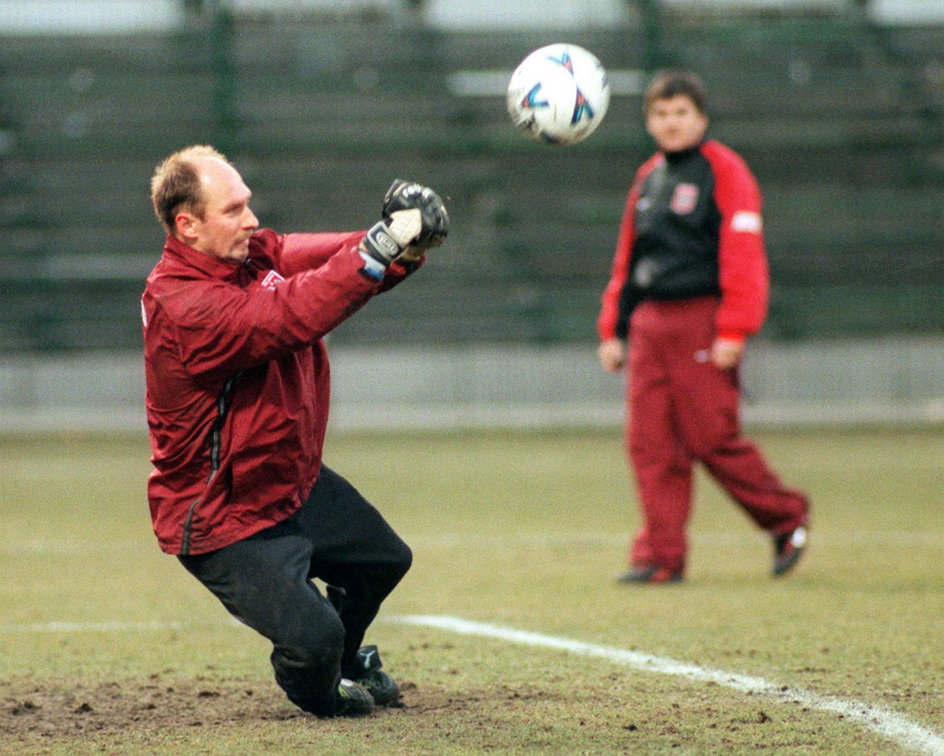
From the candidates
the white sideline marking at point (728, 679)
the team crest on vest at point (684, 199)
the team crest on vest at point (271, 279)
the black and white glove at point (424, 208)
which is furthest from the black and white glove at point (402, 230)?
the team crest on vest at point (684, 199)

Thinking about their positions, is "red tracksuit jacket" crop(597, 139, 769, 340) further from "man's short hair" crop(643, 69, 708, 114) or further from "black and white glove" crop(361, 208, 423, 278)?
"black and white glove" crop(361, 208, 423, 278)

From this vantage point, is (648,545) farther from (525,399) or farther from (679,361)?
(525,399)

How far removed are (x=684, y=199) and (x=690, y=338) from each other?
649 millimetres

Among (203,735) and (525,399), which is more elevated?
(203,735)

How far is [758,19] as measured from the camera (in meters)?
20.4

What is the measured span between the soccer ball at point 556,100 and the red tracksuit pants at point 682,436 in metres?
1.98

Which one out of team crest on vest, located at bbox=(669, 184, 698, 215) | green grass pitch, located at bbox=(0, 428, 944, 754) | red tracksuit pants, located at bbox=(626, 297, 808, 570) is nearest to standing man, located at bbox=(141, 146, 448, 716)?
green grass pitch, located at bbox=(0, 428, 944, 754)

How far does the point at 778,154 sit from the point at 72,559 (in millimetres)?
13950

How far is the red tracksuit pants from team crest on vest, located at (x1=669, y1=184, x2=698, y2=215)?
42 cm

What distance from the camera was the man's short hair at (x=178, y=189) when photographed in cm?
418

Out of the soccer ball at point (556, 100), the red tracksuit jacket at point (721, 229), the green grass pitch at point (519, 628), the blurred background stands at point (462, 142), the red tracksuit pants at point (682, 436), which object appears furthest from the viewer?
the blurred background stands at point (462, 142)

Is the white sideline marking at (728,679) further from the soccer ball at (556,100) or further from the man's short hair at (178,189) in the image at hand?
the man's short hair at (178,189)

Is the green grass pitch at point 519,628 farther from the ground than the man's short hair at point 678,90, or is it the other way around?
the man's short hair at point 678,90

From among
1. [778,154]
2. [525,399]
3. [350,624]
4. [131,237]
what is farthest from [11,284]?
[350,624]
